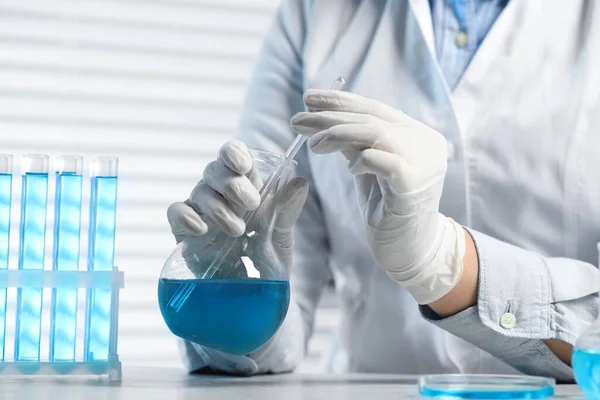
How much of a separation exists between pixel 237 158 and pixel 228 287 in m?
0.21

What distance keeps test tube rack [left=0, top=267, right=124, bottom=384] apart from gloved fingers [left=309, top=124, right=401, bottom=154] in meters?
0.40

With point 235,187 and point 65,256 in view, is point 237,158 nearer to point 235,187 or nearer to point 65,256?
point 235,187

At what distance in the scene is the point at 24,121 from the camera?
2531 mm

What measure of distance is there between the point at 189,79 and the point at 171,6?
0.25 m

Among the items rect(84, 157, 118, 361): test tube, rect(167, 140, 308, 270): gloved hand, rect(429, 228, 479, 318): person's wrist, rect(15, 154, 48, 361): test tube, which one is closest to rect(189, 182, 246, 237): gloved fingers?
rect(167, 140, 308, 270): gloved hand

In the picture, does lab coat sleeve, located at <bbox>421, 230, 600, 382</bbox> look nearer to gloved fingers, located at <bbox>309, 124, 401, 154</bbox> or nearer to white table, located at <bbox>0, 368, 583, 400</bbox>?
white table, located at <bbox>0, 368, 583, 400</bbox>

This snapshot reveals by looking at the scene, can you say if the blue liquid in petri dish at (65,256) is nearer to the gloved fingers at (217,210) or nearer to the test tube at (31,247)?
the test tube at (31,247)

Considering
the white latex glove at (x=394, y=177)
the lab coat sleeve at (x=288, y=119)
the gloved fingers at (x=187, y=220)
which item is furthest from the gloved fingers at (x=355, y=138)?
the lab coat sleeve at (x=288, y=119)

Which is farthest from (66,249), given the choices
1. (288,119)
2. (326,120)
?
(288,119)

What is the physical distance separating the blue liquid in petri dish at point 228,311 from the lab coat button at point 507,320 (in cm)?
41

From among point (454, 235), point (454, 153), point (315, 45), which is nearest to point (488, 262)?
point (454, 235)

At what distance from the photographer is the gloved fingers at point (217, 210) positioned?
118cm

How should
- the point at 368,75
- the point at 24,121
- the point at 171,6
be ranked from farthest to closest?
the point at 171,6 → the point at 24,121 → the point at 368,75

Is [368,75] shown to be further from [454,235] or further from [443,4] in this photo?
[454,235]
